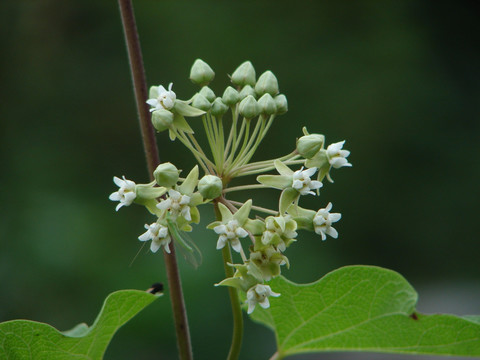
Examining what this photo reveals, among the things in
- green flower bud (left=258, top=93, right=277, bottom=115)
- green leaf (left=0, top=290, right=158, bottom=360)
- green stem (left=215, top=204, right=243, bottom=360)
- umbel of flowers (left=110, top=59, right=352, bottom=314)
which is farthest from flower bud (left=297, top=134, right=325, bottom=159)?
green leaf (left=0, top=290, right=158, bottom=360)

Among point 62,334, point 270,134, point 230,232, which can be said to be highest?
point 270,134

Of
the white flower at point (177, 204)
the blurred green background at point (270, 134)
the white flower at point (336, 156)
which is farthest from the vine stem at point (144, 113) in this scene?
the blurred green background at point (270, 134)

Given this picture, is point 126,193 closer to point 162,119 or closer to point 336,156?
point 162,119

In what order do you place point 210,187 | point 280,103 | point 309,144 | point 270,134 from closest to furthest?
point 210,187, point 309,144, point 280,103, point 270,134

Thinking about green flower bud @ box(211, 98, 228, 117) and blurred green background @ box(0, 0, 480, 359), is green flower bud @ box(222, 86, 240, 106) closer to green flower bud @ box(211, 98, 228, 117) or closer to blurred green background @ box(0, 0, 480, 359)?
green flower bud @ box(211, 98, 228, 117)

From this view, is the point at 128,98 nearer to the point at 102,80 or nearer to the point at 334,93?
the point at 102,80

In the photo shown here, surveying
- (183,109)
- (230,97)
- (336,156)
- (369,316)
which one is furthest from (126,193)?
(369,316)

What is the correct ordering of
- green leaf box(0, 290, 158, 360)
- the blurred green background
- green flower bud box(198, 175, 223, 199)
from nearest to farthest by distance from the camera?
green flower bud box(198, 175, 223, 199) → green leaf box(0, 290, 158, 360) → the blurred green background
